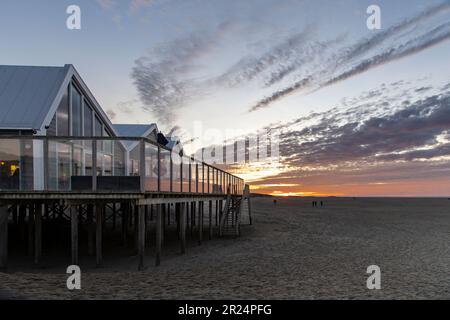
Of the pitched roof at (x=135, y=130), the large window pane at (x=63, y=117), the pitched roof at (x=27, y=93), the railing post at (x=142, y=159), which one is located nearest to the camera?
the railing post at (x=142, y=159)

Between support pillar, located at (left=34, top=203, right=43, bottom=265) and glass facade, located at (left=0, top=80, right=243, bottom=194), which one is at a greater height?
glass facade, located at (left=0, top=80, right=243, bottom=194)

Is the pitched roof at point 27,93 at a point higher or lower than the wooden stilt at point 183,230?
higher

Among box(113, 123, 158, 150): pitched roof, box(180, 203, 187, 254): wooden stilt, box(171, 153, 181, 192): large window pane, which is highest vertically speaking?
box(113, 123, 158, 150): pitched roof

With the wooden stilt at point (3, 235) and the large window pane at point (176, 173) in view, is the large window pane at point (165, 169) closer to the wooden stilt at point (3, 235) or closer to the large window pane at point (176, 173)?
the large window pane at point (176, 173)

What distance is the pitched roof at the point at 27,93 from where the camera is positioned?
604 inches

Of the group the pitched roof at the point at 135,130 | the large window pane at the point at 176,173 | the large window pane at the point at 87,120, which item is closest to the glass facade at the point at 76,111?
the large window pane at the point at 87,120

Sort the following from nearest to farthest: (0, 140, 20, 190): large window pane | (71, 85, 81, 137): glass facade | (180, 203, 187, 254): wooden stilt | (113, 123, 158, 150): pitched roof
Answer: (0, 140, 20, 190): large window pane
(180, 203, 187, 254): wooden stilt
(71, 85, 81, 137): glass facade
(113, 123, 158, 150): pitched roof

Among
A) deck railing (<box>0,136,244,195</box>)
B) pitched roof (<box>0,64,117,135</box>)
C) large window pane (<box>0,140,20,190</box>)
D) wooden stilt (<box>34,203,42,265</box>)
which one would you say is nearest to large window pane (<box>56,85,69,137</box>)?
pitched roof (<box>0,64,117,135</box>)

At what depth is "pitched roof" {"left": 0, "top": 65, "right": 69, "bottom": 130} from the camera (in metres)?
15.3

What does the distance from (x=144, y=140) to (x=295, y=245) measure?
10.8 metres

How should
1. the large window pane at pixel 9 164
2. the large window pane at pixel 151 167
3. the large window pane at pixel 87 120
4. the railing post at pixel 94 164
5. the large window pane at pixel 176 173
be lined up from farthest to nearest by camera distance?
the large window pane at pixel 87 120, the large window pane at pixel 176 173, the large window pane at pixel 151 167, the large window pane at pixel 9 164, the railing post at pixel 94 164

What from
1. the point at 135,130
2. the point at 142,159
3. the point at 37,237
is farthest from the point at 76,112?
the point at 135,130

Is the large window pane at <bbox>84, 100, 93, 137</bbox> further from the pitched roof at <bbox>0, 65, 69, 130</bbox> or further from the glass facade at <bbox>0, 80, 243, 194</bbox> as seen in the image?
the glass facade at <bbox>0, 80, 243, 194</bbox>

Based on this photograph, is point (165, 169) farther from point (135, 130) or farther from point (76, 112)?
point (135, 130)
